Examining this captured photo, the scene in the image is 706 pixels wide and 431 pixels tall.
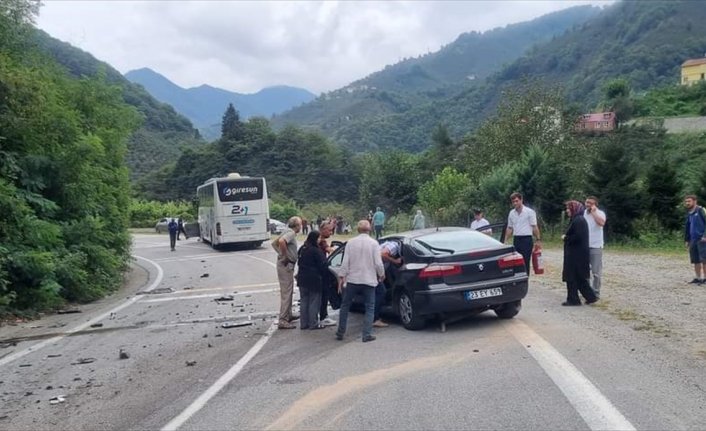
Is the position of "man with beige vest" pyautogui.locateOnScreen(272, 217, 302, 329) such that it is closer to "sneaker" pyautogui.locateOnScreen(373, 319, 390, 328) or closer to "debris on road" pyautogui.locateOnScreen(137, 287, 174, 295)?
"sneaker" pyautogui.locateOnScreen(373, 319, 390, 328)

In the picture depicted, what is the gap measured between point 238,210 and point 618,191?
17.3 meters

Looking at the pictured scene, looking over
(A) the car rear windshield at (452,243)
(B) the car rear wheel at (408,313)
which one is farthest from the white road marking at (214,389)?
(A) the car rear windshield at (452,243)

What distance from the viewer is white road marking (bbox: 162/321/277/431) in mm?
5828

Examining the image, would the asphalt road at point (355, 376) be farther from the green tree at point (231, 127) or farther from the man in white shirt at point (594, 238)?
the green tree at point (231, 127)

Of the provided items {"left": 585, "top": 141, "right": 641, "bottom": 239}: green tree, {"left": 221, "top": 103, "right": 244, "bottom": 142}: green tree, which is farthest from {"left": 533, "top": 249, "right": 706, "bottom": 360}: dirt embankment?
{"left": 221, "top": 103, "right": 244, "bottom": 142}: green tree

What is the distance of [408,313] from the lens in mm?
9555

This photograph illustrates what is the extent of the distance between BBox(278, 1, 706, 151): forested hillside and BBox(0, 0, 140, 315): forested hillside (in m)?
109

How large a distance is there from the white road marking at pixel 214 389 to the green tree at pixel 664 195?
2205cm

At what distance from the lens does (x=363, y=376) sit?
7082mm

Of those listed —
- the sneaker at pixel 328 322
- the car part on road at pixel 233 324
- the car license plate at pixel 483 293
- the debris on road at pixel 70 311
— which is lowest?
the debris on road at pixel 70 311

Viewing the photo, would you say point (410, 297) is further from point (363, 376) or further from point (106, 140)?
point (106, 140)

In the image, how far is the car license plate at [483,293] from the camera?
9250 mm

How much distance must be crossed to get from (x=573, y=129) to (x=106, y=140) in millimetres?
28362

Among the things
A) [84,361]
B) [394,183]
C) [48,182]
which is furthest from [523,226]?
[394,183]
